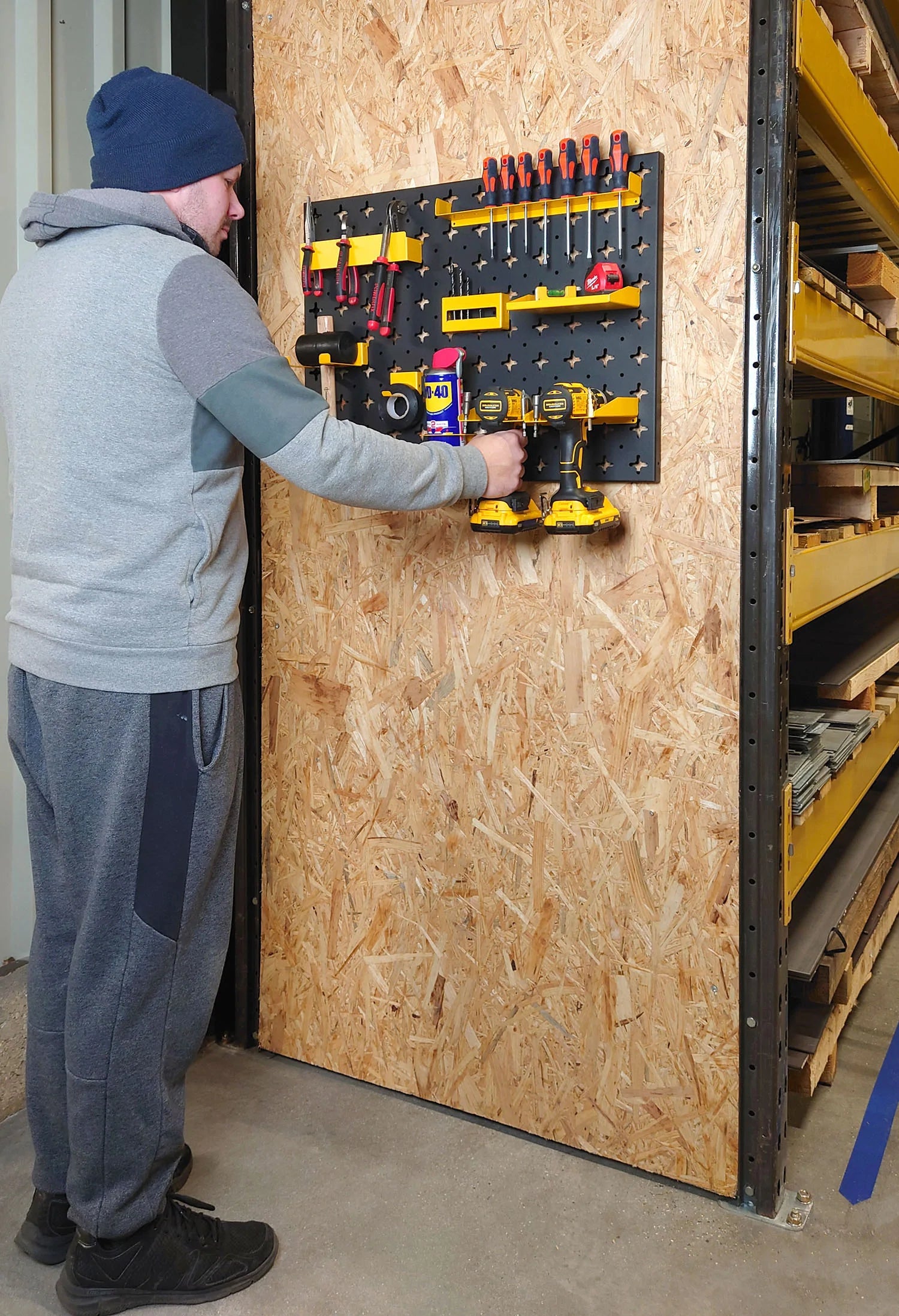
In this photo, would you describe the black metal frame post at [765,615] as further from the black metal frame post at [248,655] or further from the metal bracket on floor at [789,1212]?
the black metal frame post at [248,655]

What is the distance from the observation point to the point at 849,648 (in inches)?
116

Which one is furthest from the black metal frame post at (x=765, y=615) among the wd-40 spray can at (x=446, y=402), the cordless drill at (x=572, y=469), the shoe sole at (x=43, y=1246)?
the shoe sole at (x=43, y=1246)

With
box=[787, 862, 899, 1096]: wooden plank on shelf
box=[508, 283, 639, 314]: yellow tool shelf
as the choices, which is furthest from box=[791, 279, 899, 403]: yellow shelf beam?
box=[787, 862, 899, 1096]: wooden plank on shelf

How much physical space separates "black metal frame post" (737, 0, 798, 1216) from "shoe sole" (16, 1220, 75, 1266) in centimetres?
116

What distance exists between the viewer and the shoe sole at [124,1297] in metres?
1.64

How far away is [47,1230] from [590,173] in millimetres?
1973

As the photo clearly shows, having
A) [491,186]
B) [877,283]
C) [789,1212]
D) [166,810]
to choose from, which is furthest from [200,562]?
[877,283]

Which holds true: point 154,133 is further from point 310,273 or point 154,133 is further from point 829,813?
point 829,813

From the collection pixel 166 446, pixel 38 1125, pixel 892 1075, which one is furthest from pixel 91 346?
pixel 892 1075

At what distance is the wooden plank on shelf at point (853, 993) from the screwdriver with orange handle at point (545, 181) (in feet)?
5.23

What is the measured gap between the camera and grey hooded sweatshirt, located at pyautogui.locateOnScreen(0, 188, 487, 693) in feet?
4.90

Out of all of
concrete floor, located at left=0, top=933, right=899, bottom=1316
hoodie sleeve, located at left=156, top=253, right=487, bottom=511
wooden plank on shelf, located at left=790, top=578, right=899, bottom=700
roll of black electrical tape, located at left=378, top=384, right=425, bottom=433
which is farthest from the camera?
wooden plank on shelf, located at left=790, top=578, right=899, bottom=700

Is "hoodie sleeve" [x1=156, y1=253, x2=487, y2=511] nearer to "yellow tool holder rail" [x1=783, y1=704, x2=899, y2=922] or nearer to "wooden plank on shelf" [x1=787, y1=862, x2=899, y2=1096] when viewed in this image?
"yellow tool holder rail" [x1=783, y1=704, x2=899, y2=922]

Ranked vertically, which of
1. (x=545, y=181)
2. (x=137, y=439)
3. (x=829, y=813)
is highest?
(x=545, y=181)
